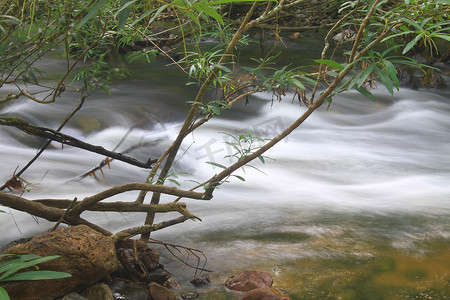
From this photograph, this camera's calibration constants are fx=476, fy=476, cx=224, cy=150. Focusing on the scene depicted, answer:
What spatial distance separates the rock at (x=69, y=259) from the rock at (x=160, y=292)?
0.22 m

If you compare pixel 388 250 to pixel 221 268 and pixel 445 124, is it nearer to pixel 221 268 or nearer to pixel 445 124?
pixel 221 268

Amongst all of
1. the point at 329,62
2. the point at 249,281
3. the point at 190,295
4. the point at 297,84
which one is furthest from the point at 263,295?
the point at 329,62

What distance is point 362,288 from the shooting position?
Answer: 2.34 m

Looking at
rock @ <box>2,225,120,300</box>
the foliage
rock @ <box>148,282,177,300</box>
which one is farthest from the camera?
rock @ <box>148,282,177,300</box>

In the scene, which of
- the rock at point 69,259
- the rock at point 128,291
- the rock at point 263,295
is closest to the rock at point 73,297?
the rock at point 69,259

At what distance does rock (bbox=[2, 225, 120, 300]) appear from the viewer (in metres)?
1.81

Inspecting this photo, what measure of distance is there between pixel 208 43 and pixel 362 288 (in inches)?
315

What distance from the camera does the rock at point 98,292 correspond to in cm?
195

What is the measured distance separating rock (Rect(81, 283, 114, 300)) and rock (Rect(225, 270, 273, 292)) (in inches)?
23.5

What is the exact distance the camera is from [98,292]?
6.45ft

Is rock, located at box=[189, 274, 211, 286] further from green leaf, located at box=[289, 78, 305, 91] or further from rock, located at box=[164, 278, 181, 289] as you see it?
green leaf, located at box=[289, 78, 305, 91]

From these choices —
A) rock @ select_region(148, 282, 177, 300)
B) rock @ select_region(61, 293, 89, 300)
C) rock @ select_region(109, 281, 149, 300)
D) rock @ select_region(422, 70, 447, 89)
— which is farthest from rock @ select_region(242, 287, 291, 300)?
rock @ select_region(422, 70, 447, 89)

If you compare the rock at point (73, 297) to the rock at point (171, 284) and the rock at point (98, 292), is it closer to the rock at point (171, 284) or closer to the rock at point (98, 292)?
the rock at point (98, 292)

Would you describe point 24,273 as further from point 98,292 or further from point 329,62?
point 329,62
